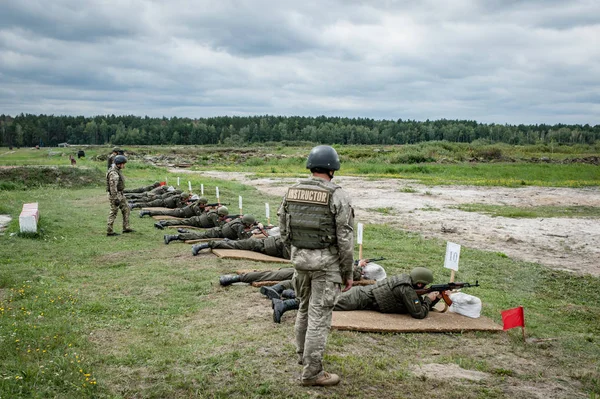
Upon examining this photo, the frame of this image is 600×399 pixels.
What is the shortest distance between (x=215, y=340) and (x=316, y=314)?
2027 mm

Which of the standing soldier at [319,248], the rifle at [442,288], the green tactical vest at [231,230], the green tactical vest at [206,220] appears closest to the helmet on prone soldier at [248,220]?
the green tactical vest at [231,230]

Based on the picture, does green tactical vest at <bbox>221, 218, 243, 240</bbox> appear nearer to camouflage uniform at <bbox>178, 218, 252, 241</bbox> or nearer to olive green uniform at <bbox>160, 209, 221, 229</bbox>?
camouflage uniform at <bbox>178, 218, 252, 241</bbox>

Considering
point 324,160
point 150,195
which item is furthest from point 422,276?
point 150,195

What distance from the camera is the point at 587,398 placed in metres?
5.45

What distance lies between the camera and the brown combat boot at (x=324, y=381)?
520cm

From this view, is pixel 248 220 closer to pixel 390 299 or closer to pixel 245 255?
pixel 245 255

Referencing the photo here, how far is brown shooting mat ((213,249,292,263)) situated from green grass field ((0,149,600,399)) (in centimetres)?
29

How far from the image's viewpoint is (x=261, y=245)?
1204 cm

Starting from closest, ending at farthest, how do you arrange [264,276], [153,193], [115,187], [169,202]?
[264,276], [115,187], [169,202], [153,193]

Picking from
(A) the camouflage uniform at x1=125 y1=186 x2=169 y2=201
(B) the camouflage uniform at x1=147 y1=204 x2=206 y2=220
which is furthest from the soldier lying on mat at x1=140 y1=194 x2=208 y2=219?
(A) the camouflage uniform at x1=125 y1=186 x2=169 y2=201

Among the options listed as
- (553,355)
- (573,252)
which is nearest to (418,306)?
(553,355)

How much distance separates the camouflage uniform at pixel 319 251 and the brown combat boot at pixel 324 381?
3 cm

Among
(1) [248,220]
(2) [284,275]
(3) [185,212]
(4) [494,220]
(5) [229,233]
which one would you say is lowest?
(4) [494,220]

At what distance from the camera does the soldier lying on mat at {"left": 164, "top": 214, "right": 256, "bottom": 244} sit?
42.7 ft
